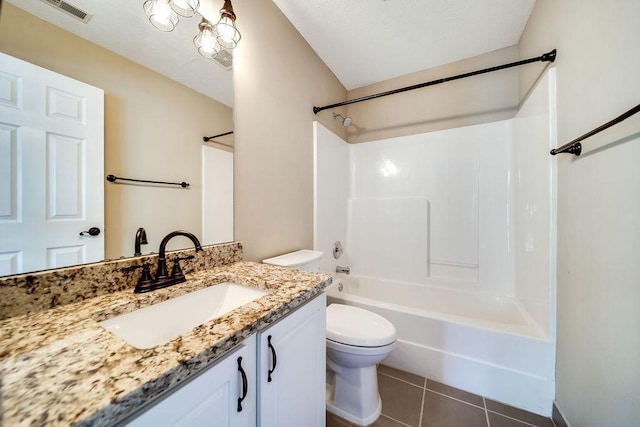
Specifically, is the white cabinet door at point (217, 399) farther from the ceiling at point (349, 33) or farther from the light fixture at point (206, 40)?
the light fixture at point (206, 40)

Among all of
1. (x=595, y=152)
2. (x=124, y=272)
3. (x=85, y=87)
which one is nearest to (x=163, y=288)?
(x=124, y=272)

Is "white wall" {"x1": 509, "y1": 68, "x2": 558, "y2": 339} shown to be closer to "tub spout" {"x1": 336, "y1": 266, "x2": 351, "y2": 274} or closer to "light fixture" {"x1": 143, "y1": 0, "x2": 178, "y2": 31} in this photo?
"tub spout" {"x1": 336, "y1": 266, "x2": 351, "y2": 274}

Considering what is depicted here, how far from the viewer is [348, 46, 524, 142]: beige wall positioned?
6.42 ft

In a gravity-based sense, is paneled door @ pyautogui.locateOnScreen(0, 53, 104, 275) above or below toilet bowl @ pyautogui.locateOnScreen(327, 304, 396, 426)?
above

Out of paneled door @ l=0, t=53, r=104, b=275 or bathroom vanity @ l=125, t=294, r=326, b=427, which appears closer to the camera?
bathroom vanity @ l=125, t=294, r=326, b=427

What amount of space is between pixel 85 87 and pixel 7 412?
882mm

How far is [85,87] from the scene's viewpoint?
Result: 0.75 metres

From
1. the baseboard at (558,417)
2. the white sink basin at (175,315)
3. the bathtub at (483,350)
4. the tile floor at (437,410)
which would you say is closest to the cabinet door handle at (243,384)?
the white sink basin at (175,315)

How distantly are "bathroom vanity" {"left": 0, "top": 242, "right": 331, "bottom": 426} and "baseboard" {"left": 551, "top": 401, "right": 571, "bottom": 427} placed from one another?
1.24 metres

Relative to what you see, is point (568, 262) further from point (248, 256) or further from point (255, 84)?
point (255, 84)

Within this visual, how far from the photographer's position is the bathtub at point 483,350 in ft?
4.21

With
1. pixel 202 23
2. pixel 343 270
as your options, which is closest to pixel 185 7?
pixel 202 23

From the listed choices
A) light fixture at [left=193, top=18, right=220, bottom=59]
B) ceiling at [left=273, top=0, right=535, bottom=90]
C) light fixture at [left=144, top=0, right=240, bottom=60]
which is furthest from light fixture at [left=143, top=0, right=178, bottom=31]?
ceiling at [left=273, top=0, right=535, bottom=90]

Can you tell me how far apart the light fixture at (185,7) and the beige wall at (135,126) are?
0.32 meters
